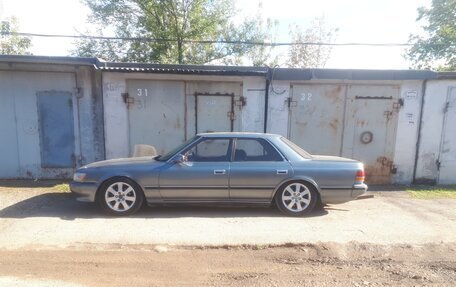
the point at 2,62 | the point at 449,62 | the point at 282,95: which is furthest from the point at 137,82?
the point at 449,62

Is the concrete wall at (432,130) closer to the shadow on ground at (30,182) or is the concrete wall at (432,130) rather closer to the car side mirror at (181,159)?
the car side mirror at (181,159)

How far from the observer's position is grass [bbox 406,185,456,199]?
260 inches

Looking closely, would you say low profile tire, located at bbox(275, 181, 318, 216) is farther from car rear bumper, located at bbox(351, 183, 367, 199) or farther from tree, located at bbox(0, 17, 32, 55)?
tree, located at bbox(0, 17, 32, 55)

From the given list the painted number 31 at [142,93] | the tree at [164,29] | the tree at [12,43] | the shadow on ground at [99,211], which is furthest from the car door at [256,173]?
the tree at [12,43]

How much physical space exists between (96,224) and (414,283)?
419 cm

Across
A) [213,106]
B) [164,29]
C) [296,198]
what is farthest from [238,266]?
[164,29]

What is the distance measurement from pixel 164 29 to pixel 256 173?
65.2 feet

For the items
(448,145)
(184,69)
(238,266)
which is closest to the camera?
(238,266)

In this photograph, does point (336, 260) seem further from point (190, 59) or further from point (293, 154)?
point (190, 59)

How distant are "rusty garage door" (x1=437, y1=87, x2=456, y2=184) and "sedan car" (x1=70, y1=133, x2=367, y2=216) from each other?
425 centimetres

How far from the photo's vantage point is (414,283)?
295cm

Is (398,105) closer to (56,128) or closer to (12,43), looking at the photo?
(56,128)

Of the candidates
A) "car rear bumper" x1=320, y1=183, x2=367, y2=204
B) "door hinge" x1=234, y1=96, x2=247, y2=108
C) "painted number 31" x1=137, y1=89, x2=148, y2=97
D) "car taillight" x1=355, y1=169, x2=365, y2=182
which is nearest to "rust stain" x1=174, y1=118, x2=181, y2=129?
"painted number 31" x1=137, y1=89, x2=148, y2=97

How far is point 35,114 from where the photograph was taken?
24.2 ft
